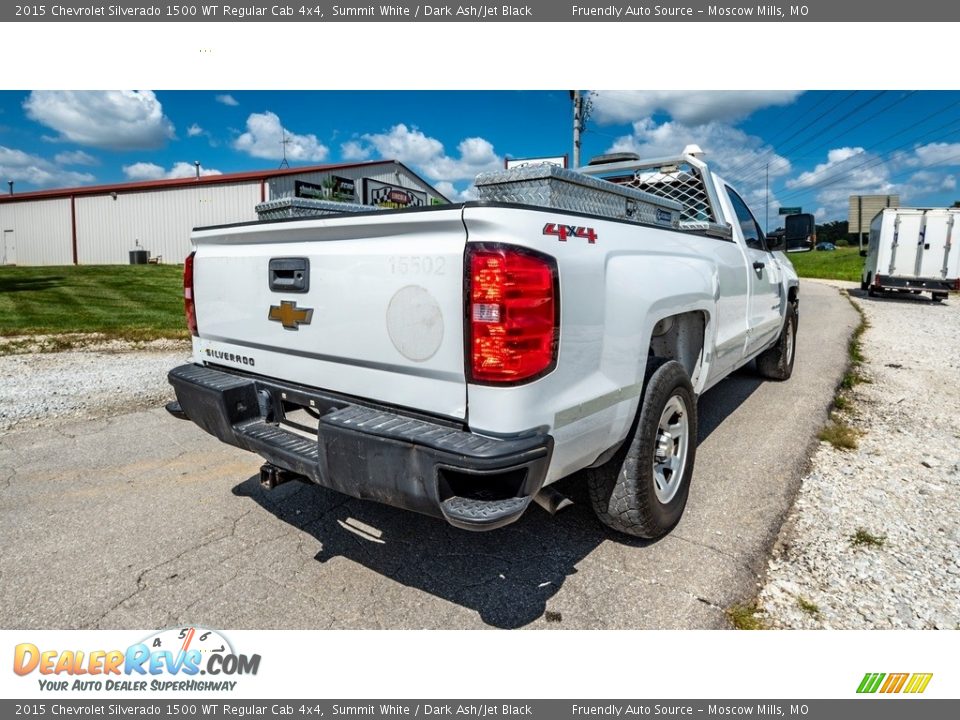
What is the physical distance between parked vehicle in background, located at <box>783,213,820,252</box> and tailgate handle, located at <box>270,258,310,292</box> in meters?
4.09

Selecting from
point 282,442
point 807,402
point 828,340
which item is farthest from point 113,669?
point 828,340

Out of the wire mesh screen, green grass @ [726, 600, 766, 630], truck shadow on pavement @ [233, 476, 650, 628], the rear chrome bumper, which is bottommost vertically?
truck shadow on pavement @ [233, 476, 650, 628]

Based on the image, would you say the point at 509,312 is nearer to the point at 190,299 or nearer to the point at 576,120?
the point at 190,299

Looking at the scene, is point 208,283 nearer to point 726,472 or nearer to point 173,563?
point 173,563

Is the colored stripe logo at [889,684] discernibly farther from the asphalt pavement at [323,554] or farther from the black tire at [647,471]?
the black tire at [647,471]

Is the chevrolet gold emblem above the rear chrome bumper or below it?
above

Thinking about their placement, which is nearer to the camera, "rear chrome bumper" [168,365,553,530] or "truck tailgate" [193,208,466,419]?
"rear chrome bumper" [168,365,553,530]

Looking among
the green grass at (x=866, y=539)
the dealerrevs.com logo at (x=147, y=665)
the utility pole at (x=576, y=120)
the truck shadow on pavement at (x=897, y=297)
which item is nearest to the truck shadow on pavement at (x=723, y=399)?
the green grass at (x=866, y=539)

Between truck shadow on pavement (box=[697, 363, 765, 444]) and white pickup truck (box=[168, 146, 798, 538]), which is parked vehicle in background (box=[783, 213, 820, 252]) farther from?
white pickup truck (box=[168, 146, 798, 538])

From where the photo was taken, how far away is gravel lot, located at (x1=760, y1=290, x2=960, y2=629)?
2455 mm

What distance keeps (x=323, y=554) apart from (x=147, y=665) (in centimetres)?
87

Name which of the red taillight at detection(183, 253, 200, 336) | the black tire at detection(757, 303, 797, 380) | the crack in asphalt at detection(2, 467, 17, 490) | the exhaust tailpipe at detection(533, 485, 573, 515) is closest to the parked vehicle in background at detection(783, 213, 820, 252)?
the black tire at detection(757, 303, 797, 380)

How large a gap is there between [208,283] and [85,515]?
59.1 inches

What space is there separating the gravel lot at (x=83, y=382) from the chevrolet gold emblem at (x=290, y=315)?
355 centimetres
